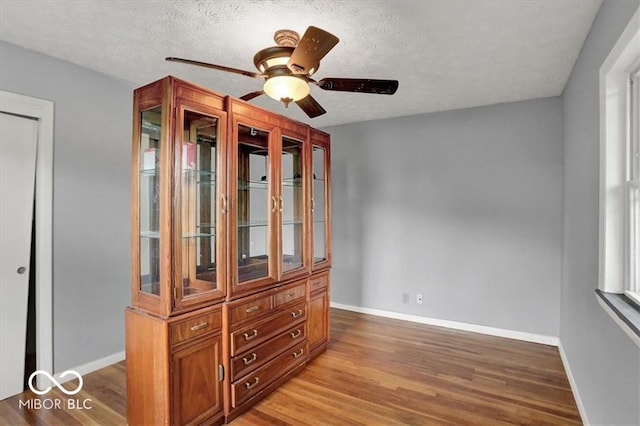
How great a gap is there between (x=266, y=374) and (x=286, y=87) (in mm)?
2064

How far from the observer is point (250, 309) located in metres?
2.41

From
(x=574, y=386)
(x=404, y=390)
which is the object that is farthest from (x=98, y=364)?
(x=574, y=386)

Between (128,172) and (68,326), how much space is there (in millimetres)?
1401

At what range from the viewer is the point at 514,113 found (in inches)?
144

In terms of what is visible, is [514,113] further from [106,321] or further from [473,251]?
[106,321]

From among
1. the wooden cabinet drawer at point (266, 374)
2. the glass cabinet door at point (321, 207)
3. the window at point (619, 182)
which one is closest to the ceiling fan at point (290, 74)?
the window at point (619, 182)

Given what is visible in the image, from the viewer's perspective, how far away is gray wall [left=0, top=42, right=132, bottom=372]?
2.64m

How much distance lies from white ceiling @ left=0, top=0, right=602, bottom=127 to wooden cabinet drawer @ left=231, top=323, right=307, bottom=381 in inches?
87.0

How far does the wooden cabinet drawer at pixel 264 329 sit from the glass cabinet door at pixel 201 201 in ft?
1.32

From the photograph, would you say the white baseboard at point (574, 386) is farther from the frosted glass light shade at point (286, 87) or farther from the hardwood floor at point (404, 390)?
the frosted glass light shade at point (286, 87)

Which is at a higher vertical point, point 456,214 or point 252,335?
point 456,214

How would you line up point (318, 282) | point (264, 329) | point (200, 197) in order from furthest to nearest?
1. point (318, 282)
2. point (264, 329)
3. point (200, 197)

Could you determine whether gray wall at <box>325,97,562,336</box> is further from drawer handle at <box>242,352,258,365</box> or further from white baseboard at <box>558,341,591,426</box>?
drawer handle at <box>242,352,258,365</box>

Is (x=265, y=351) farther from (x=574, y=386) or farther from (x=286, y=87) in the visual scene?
(x=574, y=386)
